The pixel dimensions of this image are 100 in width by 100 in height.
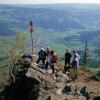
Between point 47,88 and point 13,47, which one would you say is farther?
point 13,47

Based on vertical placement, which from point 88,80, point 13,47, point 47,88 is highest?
point 47,88

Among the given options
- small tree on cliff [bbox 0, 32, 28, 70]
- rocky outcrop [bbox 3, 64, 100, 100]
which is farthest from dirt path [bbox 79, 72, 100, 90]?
small tree on cliff [bbox 0, 32, 28, 70]

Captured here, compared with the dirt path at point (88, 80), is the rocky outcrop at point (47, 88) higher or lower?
higher

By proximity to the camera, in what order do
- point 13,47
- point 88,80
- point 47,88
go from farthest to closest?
1. point 13,47
2. point 88,80
3. point 47,88

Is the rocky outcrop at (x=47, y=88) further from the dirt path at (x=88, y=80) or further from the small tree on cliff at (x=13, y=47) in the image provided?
the small tree on cliff at (x=13, y=47)

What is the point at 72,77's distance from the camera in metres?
33.4

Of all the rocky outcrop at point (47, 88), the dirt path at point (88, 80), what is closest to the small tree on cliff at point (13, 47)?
the rocky outcrop at point (47, 88)

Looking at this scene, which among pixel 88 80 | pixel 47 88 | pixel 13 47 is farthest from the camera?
pixel 13 47

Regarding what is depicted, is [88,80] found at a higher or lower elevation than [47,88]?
lower

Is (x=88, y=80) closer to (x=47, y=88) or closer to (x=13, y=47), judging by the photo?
(x=47, y=88)

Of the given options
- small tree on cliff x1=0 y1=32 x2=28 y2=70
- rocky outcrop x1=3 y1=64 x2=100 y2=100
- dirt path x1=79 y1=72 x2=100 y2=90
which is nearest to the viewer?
rocky outcrop x1=3 y1=64 x2=100 y2=100

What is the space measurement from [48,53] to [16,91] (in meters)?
5.84

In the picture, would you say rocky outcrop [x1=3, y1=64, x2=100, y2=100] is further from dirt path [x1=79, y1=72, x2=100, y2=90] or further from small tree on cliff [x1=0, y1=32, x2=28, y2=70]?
small tree on cliff [x1=0, y1=32, x2=28, y2=70]

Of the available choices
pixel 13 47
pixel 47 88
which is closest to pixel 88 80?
pixel 47 88
